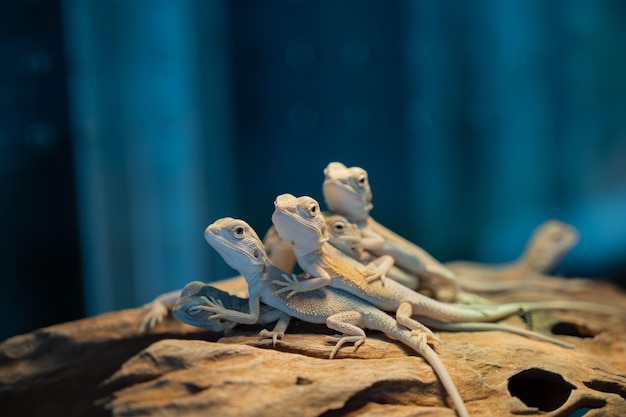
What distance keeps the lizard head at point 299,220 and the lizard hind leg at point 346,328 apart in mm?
548

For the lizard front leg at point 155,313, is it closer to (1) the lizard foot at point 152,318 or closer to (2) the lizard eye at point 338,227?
(1) the lizard foot at point 152,318

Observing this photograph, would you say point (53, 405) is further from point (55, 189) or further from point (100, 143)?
point (100, 143)

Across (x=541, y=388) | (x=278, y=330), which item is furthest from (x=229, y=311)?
(x=541, y=388)

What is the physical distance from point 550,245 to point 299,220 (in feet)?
14.7

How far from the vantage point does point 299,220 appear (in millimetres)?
3684

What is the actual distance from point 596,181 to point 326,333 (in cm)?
527

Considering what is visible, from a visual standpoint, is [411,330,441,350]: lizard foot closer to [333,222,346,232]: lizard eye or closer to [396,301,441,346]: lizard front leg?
[396,301,441,346]: lizard front leg

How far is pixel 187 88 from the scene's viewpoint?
6336 millimetres

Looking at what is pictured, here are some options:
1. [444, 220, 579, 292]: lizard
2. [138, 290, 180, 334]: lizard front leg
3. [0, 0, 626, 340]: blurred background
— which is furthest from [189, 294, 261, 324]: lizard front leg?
[444, 220, 579, 292]: lizard

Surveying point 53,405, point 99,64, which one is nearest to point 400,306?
point 53,405

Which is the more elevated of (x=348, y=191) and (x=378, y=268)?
(x=348, y=191)

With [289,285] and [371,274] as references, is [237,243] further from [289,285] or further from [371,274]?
[371,274]

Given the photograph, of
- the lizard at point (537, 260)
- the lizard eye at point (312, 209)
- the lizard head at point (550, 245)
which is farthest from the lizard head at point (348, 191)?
the lizard head at point (550, 245)

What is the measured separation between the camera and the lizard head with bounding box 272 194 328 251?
12.0 feet
